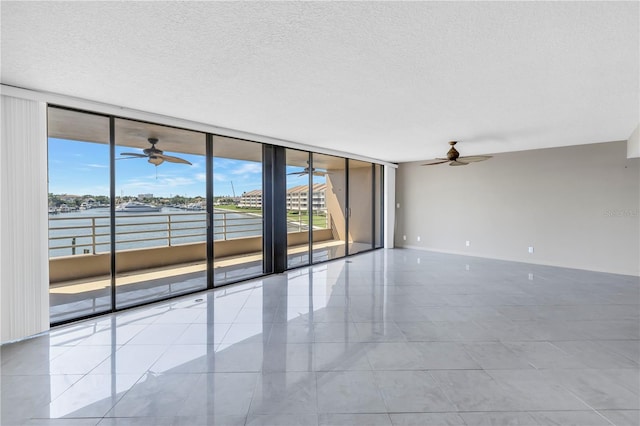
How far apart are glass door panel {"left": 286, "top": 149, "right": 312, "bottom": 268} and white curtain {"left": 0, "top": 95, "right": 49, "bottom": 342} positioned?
3747 millimetres

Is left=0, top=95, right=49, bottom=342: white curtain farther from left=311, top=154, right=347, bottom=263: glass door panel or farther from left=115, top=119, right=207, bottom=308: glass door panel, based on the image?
left=311, top=154, right=347, bottom=263: glass door panel

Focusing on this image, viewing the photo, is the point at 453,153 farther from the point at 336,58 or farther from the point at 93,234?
the point at 93,234

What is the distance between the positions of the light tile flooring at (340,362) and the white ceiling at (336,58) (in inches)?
93.4

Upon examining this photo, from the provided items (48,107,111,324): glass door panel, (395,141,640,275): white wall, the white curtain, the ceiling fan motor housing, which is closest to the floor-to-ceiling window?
(48,107,111,324): glass door panel

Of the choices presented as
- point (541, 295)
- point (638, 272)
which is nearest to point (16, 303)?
point (541, 295)

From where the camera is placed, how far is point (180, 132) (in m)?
4.62

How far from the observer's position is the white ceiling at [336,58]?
1681mm

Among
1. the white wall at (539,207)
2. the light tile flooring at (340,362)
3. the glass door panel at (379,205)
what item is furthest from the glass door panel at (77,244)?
the white wall at (539,207)

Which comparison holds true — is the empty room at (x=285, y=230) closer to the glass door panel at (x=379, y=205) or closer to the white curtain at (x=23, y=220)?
the white curtain at (x=23, y=220)

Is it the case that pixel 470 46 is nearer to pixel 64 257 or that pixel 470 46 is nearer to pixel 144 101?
pixel 144 101

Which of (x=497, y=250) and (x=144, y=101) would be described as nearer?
(x=144, y=101)

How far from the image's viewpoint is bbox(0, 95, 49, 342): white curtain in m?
2.73

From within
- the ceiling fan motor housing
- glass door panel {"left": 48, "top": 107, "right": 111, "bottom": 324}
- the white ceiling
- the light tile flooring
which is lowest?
the light tile flooring

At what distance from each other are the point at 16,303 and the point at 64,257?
2279 mm
